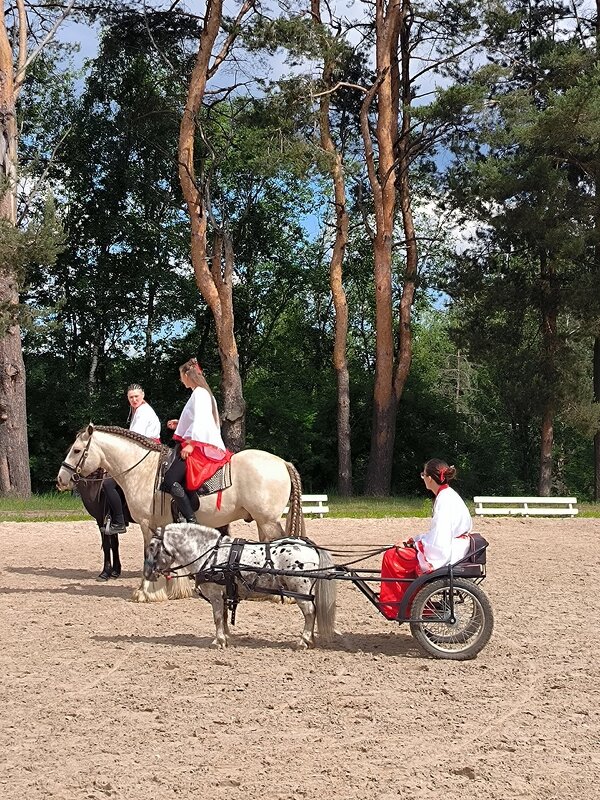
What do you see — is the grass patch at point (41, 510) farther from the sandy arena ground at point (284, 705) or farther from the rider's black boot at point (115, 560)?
the sandy arena ground at point (284, 705)

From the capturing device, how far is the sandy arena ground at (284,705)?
195 inches

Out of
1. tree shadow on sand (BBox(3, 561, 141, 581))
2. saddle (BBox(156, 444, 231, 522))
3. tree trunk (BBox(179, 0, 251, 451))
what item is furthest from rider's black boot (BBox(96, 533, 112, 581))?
tree trunk (BBox(179, 0, 251, 451))

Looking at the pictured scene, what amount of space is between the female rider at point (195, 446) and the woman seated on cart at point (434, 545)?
2569mm

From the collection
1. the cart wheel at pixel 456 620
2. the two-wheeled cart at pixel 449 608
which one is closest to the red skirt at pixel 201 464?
the two-wheeled cart at pixel 449 608

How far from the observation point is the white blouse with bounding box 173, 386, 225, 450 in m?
9.74

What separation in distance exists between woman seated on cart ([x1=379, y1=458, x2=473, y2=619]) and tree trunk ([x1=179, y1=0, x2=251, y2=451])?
18365 millimetres

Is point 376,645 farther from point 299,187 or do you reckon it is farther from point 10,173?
point 299,187

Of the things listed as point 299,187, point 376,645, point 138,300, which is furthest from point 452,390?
point 376,645

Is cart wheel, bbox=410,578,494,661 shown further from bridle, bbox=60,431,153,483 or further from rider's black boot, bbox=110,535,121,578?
rider's black boot, bbox=110,535,121,578

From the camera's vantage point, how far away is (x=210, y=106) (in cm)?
2911

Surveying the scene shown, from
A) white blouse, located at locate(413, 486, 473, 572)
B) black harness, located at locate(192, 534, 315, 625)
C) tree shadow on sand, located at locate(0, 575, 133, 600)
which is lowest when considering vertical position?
tree shadow on sand, located at locate(0, 575, 133, 600)

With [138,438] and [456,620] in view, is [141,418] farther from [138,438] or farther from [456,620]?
[456,620]

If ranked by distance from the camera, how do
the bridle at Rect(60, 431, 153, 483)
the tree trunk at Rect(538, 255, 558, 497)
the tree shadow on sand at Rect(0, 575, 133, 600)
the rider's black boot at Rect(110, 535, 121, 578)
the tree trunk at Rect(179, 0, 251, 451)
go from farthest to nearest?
the tree trunk at Rect(538, 255, 558, 497), the tree trunk at Rect(179, 0, 251, 451), the rider's black boot at Rect(110, 535, 121, 578), the tree shadow on sand at Rect(0, 575, 133, 600), the bridle at Rect(60, 431, 153, 483)

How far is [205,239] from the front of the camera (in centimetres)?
2616
